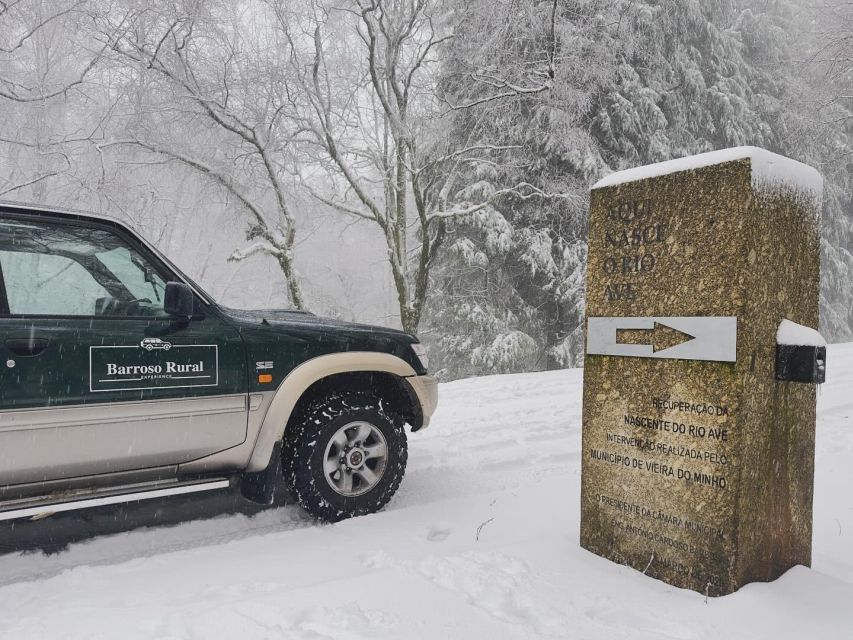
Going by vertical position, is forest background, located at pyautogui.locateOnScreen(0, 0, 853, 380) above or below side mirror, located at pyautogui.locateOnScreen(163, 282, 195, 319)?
above

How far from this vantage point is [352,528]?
3.95m

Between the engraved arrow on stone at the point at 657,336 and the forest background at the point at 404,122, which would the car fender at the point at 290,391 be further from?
the forest background at the point at 404,122

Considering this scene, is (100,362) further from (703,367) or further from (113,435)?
(703,367)

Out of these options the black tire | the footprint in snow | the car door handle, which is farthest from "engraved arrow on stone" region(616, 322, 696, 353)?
the car door handle

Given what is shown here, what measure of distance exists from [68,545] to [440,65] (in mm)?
12976

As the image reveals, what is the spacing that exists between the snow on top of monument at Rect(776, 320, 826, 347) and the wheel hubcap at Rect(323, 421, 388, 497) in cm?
248

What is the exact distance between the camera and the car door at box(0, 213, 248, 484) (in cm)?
331

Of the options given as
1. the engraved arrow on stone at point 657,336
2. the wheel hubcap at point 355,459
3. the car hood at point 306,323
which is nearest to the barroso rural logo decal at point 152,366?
the car hood at point 306,323

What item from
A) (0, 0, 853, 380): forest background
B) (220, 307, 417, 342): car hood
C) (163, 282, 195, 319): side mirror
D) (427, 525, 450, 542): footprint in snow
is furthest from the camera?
(0, 0, 853, 380): forest background

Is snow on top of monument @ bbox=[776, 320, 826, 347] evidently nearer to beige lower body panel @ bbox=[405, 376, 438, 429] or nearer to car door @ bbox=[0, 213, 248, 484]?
beige lower body panel @ bbox=[405, 376, 438, 429]

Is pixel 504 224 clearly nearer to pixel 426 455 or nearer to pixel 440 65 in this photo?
pixel 440 65

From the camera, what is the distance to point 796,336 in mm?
2959

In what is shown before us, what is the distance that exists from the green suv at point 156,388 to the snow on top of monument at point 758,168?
2.13 metres

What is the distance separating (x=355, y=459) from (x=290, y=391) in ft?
2.13
